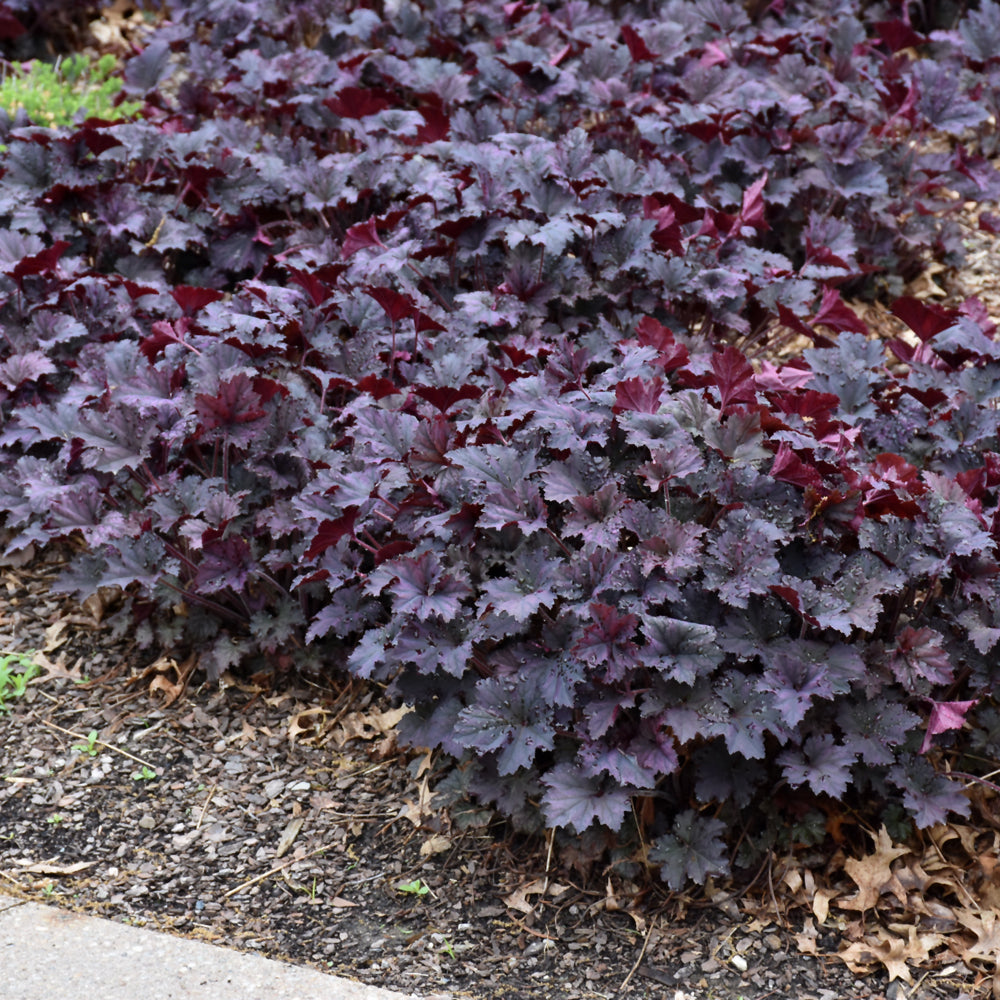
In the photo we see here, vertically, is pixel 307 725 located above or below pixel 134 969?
below

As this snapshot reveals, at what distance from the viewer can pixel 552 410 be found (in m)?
2.53

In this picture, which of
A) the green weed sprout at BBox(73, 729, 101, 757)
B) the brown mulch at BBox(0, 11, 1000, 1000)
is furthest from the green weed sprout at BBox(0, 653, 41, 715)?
the green weed sprout at BBox(73, 729, 101, 757)

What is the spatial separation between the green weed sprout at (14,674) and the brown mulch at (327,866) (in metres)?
0.03

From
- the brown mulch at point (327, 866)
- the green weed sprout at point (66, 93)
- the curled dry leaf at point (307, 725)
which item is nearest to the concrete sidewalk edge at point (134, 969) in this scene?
the brown mulch at point (327, 866)

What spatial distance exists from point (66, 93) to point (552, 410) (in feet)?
11.4

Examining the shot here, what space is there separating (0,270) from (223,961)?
7.67 feet

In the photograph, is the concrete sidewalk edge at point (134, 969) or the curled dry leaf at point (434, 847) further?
the curled dry leaf at point (434, 847)

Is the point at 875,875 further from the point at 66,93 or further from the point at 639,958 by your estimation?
the point at 66,93

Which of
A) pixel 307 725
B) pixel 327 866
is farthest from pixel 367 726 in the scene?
pixel 327 866

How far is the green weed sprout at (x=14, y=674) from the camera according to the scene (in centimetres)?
294

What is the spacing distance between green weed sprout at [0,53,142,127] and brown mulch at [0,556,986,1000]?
2.60 meters

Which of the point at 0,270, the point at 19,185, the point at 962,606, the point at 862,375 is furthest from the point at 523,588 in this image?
the point at 19,185

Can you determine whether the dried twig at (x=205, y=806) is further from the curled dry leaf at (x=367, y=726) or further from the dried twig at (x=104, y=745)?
the curled dry leaf at (x=367, y=726)

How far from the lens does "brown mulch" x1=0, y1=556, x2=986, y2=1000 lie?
229 cm
